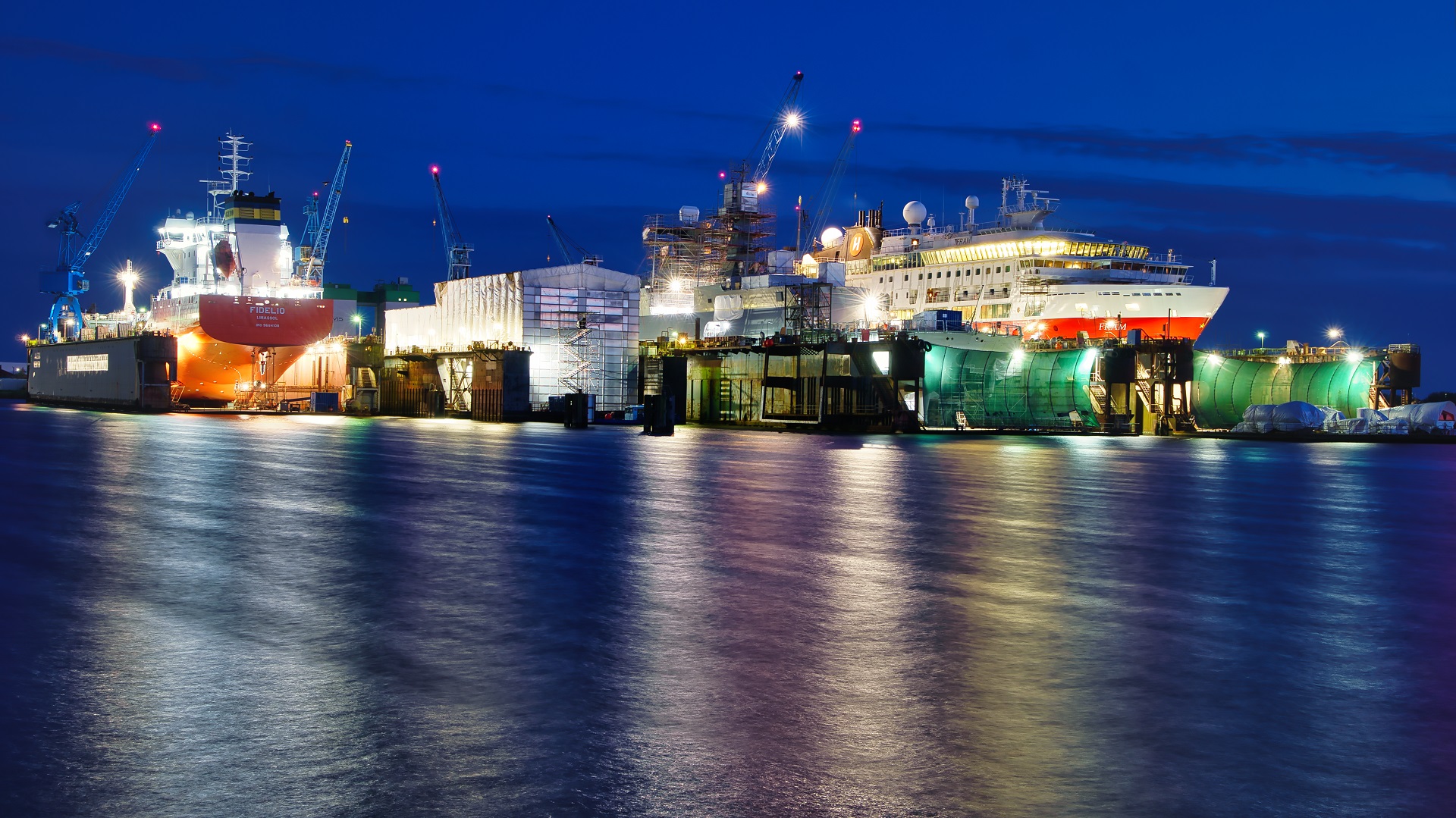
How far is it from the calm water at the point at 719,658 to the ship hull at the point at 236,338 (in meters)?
89.0

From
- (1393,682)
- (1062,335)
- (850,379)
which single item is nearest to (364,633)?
(1393,682)

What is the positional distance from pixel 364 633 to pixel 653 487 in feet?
64.4

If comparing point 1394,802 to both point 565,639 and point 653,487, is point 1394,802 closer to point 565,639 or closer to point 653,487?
point 565,639

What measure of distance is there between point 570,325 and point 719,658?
83.7 meters

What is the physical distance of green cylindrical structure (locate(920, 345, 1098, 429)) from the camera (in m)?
81.1

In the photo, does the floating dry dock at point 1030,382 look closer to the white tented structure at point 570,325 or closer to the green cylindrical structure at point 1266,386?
the green cylindrical structure at point 1266,386

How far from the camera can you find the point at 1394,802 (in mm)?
8023

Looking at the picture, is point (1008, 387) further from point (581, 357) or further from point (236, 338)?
point (236, 338)

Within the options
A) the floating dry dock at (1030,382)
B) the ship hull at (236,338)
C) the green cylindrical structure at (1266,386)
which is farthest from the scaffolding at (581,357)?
the green cylindrical structure at (1266,386)

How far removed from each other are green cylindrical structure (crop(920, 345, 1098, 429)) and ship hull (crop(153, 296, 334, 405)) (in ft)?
209

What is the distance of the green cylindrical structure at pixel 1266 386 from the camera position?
270 ft

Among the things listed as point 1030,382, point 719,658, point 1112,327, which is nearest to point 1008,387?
point 1030,382

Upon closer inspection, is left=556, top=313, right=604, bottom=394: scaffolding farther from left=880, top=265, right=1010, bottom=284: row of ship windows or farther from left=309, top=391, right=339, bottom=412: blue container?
left=309, top=391, right=339, bottom=412: blue container

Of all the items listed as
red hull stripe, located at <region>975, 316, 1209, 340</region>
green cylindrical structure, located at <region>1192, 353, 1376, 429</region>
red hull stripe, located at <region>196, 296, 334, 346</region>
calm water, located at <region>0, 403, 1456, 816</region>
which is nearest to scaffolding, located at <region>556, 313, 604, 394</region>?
red hull stripe, located at <region>196, 296, 334, 346</region>
